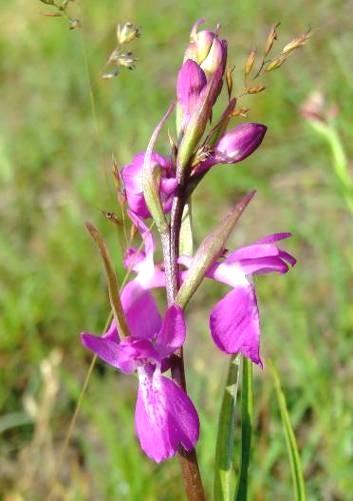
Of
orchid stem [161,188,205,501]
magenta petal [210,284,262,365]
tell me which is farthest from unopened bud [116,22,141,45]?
magenta petal [210,284,262,365]

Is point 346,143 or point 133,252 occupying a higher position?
point 346,143

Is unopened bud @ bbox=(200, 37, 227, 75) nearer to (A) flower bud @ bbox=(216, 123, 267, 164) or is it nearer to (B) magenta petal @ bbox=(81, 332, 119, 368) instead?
(A) flower bud @ bbox=(216, 123, 267, 164)

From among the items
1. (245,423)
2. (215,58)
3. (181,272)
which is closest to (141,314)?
(181,272)

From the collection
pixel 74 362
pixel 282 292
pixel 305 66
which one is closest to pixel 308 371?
pixel 282 292

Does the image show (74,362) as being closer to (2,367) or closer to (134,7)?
(2,367)

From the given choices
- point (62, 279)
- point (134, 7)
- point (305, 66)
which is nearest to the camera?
point (62, 279)

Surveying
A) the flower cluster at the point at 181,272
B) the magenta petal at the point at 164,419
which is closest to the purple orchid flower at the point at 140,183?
the flower cluster at the point at 181,272

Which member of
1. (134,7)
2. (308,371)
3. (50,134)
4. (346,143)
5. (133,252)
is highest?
(134,7)
